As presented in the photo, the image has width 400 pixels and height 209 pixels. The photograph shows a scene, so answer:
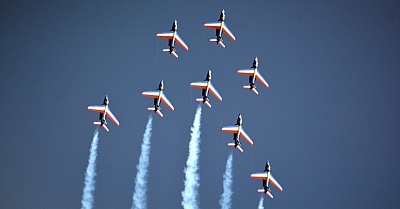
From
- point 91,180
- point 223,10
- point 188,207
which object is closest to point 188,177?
point 188,207

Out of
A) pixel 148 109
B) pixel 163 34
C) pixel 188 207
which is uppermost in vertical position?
pixel 163 34

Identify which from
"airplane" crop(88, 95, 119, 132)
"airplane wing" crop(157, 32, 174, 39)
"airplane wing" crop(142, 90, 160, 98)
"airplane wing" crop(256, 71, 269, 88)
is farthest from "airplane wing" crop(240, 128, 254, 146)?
"airplane" crop(88, 95, 119, 132)

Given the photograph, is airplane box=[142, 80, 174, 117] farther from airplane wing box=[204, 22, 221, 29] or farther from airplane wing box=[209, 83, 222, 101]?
airplane wing box=[204, 22, 221, 29]

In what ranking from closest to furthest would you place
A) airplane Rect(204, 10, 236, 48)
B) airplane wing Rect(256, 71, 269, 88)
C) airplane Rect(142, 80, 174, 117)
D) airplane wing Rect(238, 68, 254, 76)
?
airplane Rect(142, 80, 174, 117) → airplane Rect(204, 10, 236, 48) → airplane wing Rect(238, 68, 254, 76) → airplane wing Rect(256, 71, 269, 88)

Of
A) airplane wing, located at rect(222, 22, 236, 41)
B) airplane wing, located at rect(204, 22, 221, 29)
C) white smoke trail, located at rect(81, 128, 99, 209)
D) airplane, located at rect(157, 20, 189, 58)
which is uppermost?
airplane wing, located at rect(222, 22, 236, 41)

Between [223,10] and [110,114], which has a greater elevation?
[223,10]

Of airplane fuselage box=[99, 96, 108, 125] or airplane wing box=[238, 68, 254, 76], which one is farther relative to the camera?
airplane wing box=[238, 68, 254, 76]

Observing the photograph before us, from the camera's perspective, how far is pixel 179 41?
257 ft

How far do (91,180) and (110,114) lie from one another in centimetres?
550

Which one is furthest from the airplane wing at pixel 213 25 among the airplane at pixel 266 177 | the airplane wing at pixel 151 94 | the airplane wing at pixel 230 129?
the airplane at pixel 266 177

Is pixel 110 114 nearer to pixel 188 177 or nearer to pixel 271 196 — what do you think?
pixel 188 177

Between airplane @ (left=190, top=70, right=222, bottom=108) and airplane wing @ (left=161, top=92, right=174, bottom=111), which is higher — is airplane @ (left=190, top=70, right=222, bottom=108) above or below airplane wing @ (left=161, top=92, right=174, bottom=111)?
above

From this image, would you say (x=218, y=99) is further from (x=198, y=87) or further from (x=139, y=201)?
(x=139, y=201)

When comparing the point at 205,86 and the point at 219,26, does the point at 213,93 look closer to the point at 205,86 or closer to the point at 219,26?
the point at 205,86
